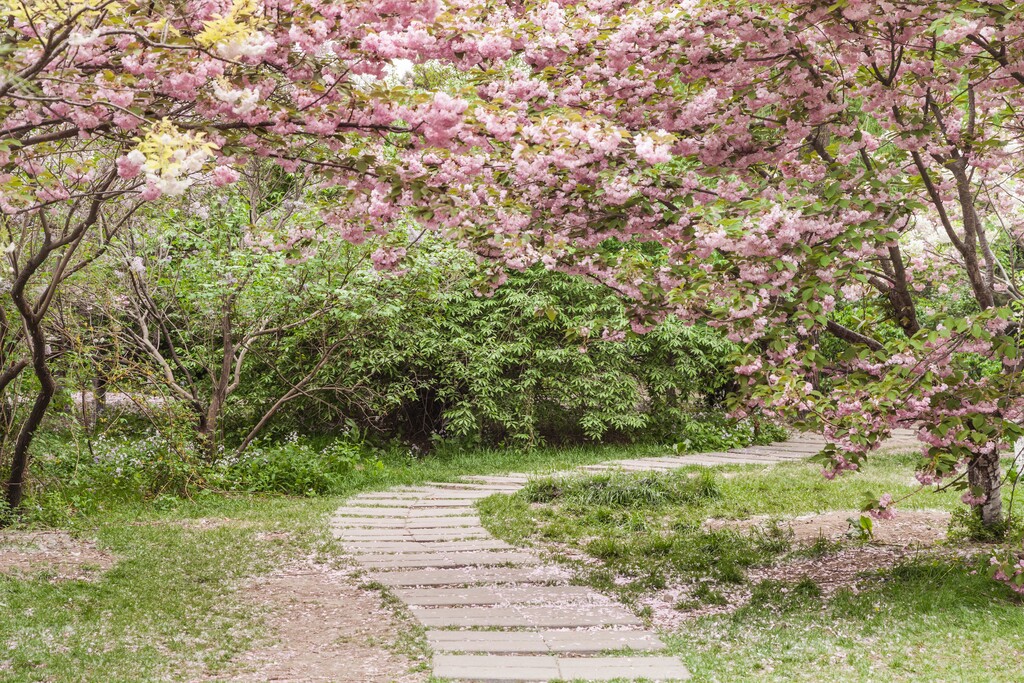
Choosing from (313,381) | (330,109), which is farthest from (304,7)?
(313,381)

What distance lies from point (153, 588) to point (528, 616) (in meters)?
2.33

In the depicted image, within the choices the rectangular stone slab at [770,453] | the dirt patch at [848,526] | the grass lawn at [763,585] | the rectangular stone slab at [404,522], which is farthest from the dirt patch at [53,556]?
the rectangular stone slab at [770,453]

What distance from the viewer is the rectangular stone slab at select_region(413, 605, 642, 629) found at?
16.1ft

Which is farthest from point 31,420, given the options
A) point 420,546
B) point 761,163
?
point 761,163

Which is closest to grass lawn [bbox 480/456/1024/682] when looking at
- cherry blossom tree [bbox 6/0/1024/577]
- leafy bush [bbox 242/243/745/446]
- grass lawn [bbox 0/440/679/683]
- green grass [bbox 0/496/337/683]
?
cherry blossom tree [bbox 6/0/1024/577]

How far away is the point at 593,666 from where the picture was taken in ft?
14.0

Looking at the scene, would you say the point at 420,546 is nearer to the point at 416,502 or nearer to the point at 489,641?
the point at 416,502

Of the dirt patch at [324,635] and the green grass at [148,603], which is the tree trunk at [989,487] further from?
the green grass at [148,603]

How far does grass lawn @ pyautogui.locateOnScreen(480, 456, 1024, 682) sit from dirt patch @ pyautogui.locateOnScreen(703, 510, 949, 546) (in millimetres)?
155

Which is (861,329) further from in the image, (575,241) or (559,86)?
(559,86)

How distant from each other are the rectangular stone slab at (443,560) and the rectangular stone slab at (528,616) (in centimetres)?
103

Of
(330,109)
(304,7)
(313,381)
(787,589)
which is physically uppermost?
(304,7)

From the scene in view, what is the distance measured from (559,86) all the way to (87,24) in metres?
2.79

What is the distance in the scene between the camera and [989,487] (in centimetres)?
600
